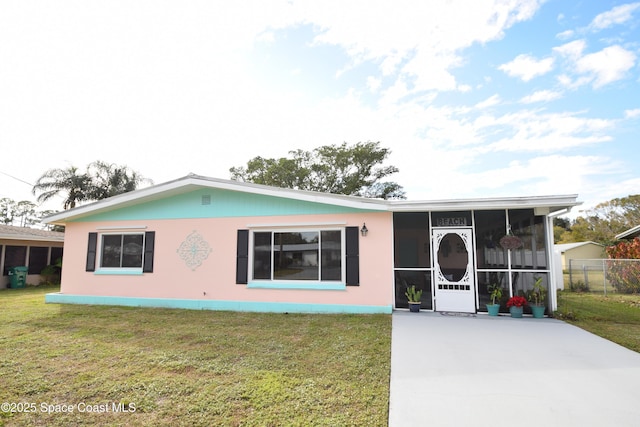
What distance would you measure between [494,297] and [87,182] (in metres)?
21.7

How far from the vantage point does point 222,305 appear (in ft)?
26.0

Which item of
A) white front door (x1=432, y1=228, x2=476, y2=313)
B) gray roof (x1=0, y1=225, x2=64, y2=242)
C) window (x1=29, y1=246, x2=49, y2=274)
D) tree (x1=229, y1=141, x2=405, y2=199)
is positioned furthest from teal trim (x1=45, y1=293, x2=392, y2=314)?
tree (x1=229, y1=141, x2=405, y2=199)

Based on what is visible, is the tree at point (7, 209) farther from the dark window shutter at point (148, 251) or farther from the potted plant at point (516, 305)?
the potted plant at point (516, 305)

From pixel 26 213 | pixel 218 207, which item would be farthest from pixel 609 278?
pixel 26 213

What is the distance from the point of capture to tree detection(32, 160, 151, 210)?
18375 mm

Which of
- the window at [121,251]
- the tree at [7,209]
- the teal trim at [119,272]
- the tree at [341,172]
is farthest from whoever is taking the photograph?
the tree at [7,209]

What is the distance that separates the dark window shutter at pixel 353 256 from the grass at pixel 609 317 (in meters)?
4.37

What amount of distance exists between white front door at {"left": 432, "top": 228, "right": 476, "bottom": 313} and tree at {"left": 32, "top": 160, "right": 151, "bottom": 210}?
19.0m

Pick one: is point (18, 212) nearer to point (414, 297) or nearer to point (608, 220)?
point (414, 297)

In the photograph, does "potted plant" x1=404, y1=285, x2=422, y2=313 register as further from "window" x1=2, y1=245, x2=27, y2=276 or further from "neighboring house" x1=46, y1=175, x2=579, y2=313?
"window" x1=2, y1=245, x2=27, y2=276

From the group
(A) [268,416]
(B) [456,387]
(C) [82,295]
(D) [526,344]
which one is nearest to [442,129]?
(D) [526,344]

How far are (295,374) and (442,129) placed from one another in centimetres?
1114

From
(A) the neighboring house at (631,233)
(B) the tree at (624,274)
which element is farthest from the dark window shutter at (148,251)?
(A) the neighboring house at (631,233)

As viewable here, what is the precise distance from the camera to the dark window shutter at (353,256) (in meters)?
7.38
